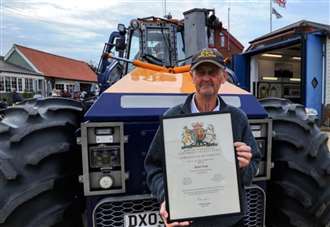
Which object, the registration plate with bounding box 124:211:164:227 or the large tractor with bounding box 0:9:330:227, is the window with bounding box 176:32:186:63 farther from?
the registration plate with bounding box 124:211:164:227

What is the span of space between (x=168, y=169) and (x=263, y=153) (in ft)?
3.80

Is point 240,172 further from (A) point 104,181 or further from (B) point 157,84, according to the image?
(B) point 157,84

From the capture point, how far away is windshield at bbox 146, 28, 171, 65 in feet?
14.1

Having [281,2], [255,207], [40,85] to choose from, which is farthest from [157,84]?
[40,85]

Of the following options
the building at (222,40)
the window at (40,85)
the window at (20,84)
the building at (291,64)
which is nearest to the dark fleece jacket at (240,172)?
the building at (222,40)

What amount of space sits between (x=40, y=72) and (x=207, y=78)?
4016cm

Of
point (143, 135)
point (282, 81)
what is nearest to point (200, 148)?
point (143, 135)

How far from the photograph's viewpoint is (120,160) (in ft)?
7.97

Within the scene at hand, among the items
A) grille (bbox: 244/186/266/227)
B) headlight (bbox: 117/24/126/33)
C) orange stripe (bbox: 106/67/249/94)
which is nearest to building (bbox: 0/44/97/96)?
headlight (bbox: 117/24/126/33)

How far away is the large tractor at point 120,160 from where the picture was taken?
241 cm

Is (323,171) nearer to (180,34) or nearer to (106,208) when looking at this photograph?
(106,208)

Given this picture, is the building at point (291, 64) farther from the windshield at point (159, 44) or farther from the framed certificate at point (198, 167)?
the framed certificate at point (198, 167)

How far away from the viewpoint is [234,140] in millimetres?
1886

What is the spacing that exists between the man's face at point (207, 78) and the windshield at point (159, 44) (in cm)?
227
